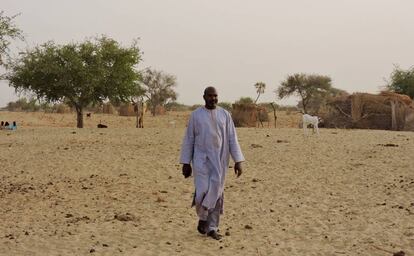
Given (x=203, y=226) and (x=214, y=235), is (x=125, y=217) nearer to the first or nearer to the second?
(x=203, y=226)

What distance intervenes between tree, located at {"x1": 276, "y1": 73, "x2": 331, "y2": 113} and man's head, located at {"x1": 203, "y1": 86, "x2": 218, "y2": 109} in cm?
3659

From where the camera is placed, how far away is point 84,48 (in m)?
27.2

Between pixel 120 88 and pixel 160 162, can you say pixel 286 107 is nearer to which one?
pixel 120 88

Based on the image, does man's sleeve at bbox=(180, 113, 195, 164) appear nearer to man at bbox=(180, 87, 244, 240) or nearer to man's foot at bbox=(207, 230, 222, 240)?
man at bbox=(180, 87, 244, 240)

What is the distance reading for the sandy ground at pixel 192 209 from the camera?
5.85 m

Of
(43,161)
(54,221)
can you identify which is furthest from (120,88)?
(54,221)

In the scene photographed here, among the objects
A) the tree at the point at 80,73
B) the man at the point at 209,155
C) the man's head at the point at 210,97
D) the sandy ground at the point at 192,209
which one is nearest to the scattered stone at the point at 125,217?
the sandy ground at the point at 192,209

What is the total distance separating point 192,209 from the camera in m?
7.78

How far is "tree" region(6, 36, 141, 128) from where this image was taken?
2608 centimetres

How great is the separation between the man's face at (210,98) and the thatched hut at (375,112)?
72.6ft

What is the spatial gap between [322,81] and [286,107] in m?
25.1

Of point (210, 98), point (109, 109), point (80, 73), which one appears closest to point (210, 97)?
point (210, 98)

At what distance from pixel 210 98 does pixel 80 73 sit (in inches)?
812

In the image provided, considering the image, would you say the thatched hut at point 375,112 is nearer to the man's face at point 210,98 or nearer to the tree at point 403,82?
the tree at point 403,82
